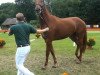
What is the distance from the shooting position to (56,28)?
1257 cm

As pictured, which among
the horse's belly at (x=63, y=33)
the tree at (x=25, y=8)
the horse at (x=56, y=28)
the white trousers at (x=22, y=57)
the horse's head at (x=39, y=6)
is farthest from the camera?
the tree at (x=25, y=8)

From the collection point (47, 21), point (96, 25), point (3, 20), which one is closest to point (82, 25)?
point (47, 21)

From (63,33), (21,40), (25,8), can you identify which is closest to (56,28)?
(63,33)

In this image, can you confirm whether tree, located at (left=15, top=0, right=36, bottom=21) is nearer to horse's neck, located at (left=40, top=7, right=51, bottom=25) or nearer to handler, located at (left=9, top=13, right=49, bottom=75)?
horse's neck, located at (left=40, top=7, right=51, bottom=25)

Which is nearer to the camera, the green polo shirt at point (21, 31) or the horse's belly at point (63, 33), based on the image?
the green polo shirt at point (21, 31)

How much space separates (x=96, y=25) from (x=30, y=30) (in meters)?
63.8

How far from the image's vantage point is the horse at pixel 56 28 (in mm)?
12109

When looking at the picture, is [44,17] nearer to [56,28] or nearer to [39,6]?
[39,6]

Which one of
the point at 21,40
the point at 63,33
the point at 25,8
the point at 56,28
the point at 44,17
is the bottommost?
the point at 25,8

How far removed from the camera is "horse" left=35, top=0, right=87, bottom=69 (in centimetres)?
1211

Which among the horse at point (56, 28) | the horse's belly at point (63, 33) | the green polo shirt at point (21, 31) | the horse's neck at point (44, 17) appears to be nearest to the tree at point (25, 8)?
the horse at point (56, 28)

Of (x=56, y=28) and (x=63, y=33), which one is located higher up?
(x=56, y=28)

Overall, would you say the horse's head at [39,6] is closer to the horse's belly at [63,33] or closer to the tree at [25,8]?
the horse's belly at [63,33]

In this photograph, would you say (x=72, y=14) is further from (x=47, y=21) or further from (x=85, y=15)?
(x=47, y=21)
